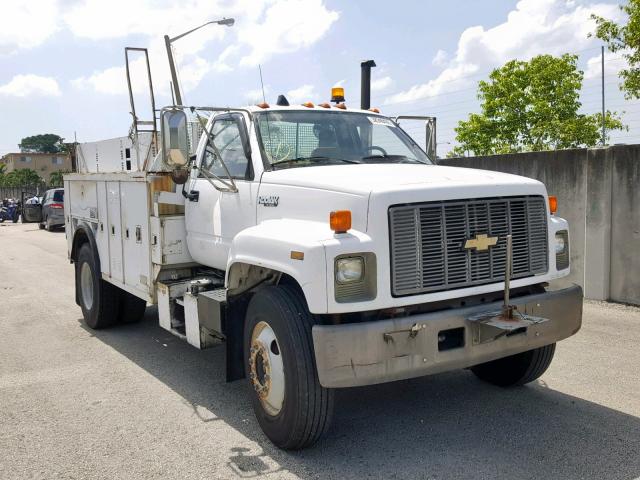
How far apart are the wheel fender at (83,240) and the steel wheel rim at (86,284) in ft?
0.67

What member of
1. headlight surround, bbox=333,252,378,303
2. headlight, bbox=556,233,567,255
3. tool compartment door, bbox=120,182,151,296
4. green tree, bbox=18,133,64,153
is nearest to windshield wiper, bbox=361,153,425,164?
headlight, bbox=556,233,567,255

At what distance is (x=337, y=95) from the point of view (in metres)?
6.52

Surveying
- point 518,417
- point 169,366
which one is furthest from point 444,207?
point 169,366

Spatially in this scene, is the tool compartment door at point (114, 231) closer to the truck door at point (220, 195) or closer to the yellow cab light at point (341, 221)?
the truck door at point (220, 195)

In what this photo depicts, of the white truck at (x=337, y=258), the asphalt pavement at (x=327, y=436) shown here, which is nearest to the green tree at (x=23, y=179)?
the asphalt pavement at (x=327, y=436)

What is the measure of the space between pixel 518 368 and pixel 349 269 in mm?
2176

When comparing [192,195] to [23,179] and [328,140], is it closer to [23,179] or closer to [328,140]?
[328,140]

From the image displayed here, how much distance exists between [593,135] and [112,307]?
2224cm

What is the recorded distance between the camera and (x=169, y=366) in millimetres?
6301

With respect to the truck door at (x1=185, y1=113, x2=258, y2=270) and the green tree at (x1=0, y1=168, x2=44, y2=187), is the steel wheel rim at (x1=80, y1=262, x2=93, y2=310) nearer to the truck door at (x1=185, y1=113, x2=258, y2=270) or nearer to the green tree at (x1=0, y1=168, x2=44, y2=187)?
the truck door at (x1=185, y1=113, x2=258, y2=270)

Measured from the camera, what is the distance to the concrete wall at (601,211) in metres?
8.31

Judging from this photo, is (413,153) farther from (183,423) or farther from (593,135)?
(593,135)

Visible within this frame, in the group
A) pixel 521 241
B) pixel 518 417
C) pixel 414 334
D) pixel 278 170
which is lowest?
pixel 518 417

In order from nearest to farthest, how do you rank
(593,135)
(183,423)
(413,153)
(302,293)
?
1. (302,293)
2. (183,423)
3. (413,153)
4. (593,135)
